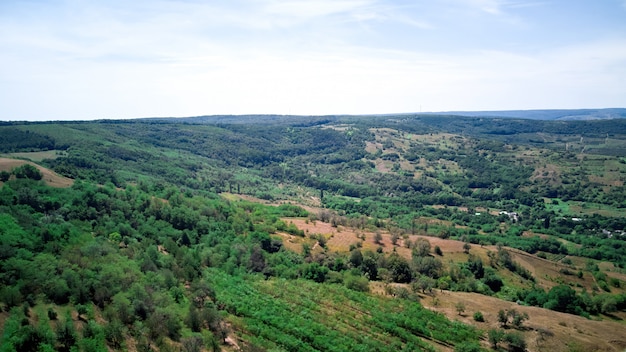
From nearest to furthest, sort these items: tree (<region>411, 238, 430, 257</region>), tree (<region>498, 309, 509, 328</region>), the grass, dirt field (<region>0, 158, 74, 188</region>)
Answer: tree (<region>498, 309, 509, 328</region>)
dirt field (<region>0, 158, 74, 188</region>)
tree (<region>411, 238, 430, 257</region>)
the grass

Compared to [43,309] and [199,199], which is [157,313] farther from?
[199,199]

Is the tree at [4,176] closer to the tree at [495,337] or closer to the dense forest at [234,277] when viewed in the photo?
the dense forest at [234,277]

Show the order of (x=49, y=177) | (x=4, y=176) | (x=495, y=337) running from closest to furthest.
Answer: (x=495, y=337) → (x=4, y=176) → (x=49, y=177)

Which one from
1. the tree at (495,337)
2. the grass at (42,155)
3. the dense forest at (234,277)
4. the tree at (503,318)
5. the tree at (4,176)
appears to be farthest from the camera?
the grass at (42,155)

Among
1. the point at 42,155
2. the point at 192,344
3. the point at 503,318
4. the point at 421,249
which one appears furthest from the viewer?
the point at 42,155

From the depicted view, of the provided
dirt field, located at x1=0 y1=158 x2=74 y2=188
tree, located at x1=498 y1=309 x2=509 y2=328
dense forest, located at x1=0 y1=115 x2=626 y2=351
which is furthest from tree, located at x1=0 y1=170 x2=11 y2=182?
tree, located at x1=498 y1=309 x2=509 y2=328

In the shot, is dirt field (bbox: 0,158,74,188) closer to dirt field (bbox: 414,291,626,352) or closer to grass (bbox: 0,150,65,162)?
grass (bbox: 0,150,65,162)

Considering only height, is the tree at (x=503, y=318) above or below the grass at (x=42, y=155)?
below

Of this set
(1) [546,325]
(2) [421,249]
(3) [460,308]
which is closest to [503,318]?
(3) [460,308]

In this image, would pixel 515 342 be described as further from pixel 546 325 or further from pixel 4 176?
pixel 4 176

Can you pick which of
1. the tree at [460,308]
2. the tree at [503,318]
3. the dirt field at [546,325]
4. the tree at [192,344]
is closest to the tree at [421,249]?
the dirt field at [546,325]

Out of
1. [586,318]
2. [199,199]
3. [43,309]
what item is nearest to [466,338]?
[586,318]
